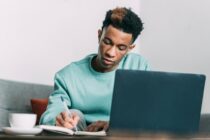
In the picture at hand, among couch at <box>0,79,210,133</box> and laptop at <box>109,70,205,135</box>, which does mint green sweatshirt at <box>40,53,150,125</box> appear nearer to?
couch at <box>0,79,210,133</box>

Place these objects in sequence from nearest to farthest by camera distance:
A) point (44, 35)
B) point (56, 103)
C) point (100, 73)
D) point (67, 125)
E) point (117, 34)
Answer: point (67, 125), point (56, 103), point (117, 34), point (100, 73), point (44, 35)

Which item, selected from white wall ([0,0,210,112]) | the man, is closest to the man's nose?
the man

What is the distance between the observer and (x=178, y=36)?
8.70 feet

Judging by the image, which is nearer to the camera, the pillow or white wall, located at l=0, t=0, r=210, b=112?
the pillow

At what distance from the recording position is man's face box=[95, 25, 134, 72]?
1.59 meters

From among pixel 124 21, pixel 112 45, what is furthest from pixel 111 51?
pixel 124 21

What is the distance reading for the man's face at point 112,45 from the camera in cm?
159

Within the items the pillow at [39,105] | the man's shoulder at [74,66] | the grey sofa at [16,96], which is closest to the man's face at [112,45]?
the man's shoulder at [74,66]

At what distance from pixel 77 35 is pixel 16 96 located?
0.75 m

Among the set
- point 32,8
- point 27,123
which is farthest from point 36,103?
point 27,123

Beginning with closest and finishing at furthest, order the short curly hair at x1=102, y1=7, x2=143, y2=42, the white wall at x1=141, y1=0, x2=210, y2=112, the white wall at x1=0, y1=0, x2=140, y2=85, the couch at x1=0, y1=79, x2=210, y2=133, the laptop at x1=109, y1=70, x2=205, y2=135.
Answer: the laptop at x1=109, y1=70, x2=205, y2=135, the short curly hair at x1=102, y1=7, x2=143, y2=42, the couch at x1=0, y1=79, x2=210, y2=133, the white wall at x1=0, y1=0, x2=140, y2=85, the white wall at x1=141, y1=0, x2=210, y2=112

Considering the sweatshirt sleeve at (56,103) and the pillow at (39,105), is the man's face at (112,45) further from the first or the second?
the pillow at (39,105)

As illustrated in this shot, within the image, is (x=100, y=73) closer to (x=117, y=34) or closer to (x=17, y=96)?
(x=117, y=34)

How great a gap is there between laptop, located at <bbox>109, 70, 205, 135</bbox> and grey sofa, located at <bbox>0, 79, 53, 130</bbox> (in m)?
1.17
